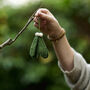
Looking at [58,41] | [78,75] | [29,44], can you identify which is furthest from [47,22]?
[29,44]

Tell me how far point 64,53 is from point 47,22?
283 millimetres

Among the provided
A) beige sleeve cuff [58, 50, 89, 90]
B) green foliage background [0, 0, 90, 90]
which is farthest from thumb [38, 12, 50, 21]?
green foliage background [0, 0, 90, 90]

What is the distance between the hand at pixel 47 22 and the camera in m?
1.69

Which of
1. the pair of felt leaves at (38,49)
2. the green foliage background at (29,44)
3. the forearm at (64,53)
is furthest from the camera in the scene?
the green foliage background at (29,44)

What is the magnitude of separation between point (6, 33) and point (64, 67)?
221cm

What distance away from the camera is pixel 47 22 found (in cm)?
177

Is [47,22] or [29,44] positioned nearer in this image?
[47,22]

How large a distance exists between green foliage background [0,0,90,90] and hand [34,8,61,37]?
87.8 inches

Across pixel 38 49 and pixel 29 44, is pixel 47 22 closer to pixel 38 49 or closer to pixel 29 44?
pixel 38 49

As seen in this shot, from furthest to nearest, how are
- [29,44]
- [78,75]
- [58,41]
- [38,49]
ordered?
[29,44] → [78,75] → [58,41] → [38,49]

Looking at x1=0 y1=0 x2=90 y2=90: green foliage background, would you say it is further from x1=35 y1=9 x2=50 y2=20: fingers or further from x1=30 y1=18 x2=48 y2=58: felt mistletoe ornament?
x1=30 y1=18 x2=48 y2=58: felt mistletoe ornament

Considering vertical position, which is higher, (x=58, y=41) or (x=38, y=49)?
(x=58, y=41)

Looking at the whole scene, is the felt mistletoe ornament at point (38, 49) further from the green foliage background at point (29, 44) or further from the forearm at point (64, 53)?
the green foliage background at point (29, 44)

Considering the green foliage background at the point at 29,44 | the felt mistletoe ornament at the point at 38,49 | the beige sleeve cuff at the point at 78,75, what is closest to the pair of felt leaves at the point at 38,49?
the felt mistletoe ornament at the point at 38,49
